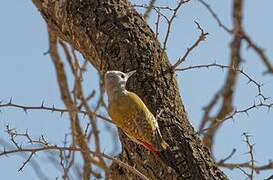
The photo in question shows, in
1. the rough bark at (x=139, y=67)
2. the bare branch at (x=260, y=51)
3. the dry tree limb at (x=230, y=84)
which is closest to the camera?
the rough bark at (x=139, y=67)

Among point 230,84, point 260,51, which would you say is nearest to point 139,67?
point 260,51

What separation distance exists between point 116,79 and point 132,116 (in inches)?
9.2

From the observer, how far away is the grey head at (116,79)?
4238 millimetres

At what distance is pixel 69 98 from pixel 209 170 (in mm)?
2366

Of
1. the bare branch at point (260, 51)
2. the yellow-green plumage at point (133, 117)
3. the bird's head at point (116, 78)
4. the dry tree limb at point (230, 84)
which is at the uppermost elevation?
the dry tree limb at point (230, 84)

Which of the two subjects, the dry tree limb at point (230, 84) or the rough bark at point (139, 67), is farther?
the dry tree limb at point (230, 84)

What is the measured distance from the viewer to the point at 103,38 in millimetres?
4480

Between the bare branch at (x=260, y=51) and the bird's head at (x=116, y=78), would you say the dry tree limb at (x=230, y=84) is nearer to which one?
the bare branch at (x=260, y=51)

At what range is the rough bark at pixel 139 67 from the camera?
13.6 feet

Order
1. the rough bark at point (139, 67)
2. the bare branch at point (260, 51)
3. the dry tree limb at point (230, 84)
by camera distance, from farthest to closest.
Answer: the dry tree limb at point (230, 84) → the bare branch at point (260, 51) → the rough bark at point (139, 67)

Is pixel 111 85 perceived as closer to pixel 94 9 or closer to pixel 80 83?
pixel 94 9

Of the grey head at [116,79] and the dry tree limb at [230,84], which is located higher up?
the dry tree limb at [230,84]

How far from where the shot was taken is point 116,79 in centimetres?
425

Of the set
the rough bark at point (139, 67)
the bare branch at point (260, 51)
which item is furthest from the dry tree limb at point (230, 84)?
the rough bark at point (139, 67)
